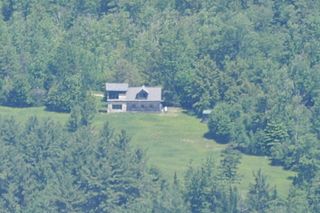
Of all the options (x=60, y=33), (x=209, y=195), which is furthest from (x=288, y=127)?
(x=60, y=33)

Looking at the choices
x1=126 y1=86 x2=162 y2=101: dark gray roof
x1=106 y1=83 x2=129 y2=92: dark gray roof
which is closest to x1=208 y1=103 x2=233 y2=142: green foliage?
x1=126 y1=86 x2=162 y2=101: dark gray roof

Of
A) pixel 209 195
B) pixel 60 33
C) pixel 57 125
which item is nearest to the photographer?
pixel 209 195

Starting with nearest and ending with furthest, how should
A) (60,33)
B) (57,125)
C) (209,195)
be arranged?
1. (209,195)
2. (57,125)
3. (60,33)

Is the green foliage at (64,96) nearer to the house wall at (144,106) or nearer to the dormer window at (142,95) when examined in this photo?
the house wall at (144,106)

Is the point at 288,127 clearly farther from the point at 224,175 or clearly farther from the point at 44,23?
the point at 44,23

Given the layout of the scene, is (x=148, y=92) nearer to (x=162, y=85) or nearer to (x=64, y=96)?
(x=162, y=85)

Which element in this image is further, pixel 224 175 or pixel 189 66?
pixel 189 66
